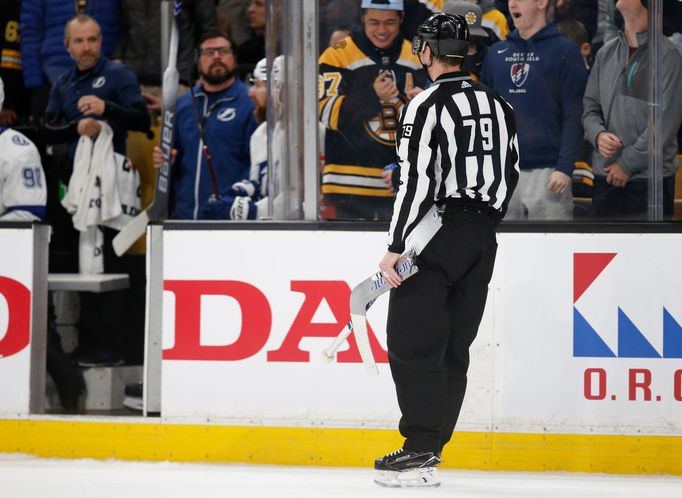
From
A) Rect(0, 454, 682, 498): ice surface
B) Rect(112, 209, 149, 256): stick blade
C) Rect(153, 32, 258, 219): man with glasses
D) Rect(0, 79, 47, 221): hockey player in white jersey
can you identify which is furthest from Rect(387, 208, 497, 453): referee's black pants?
Rect(0, 79, 47, 221): hockey player in white jersey

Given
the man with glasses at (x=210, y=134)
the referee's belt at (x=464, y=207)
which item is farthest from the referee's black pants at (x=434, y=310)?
the man with glasses at (x=210, y=134)

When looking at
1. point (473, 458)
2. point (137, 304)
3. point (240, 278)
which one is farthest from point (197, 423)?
point (137, 304)

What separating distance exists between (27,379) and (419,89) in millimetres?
1878

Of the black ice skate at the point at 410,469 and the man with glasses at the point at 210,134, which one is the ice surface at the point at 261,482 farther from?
the man with glasses at the point at 210,134

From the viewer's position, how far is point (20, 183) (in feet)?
17.0

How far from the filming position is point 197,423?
4.66 m

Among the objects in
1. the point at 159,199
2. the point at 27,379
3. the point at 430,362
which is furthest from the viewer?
the point at 159,199

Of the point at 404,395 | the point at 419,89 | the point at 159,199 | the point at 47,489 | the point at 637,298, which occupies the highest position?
the point at 419,89

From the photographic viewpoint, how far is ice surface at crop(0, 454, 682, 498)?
397cm

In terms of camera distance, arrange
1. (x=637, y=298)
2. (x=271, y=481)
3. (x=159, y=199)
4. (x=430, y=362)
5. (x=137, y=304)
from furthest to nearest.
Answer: (x=137, y=304), (x=159, y=199), (x=637, y=298), (x=271, y=481), (x=430, y=362)

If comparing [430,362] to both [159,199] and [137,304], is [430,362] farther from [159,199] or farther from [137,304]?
[137,304]

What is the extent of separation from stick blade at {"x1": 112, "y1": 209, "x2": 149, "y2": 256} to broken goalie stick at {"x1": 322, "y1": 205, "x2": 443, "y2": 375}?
4.98 ft

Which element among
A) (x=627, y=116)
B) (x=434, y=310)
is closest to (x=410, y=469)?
(x=434, y=310)

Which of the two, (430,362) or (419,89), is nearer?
(430,362)
